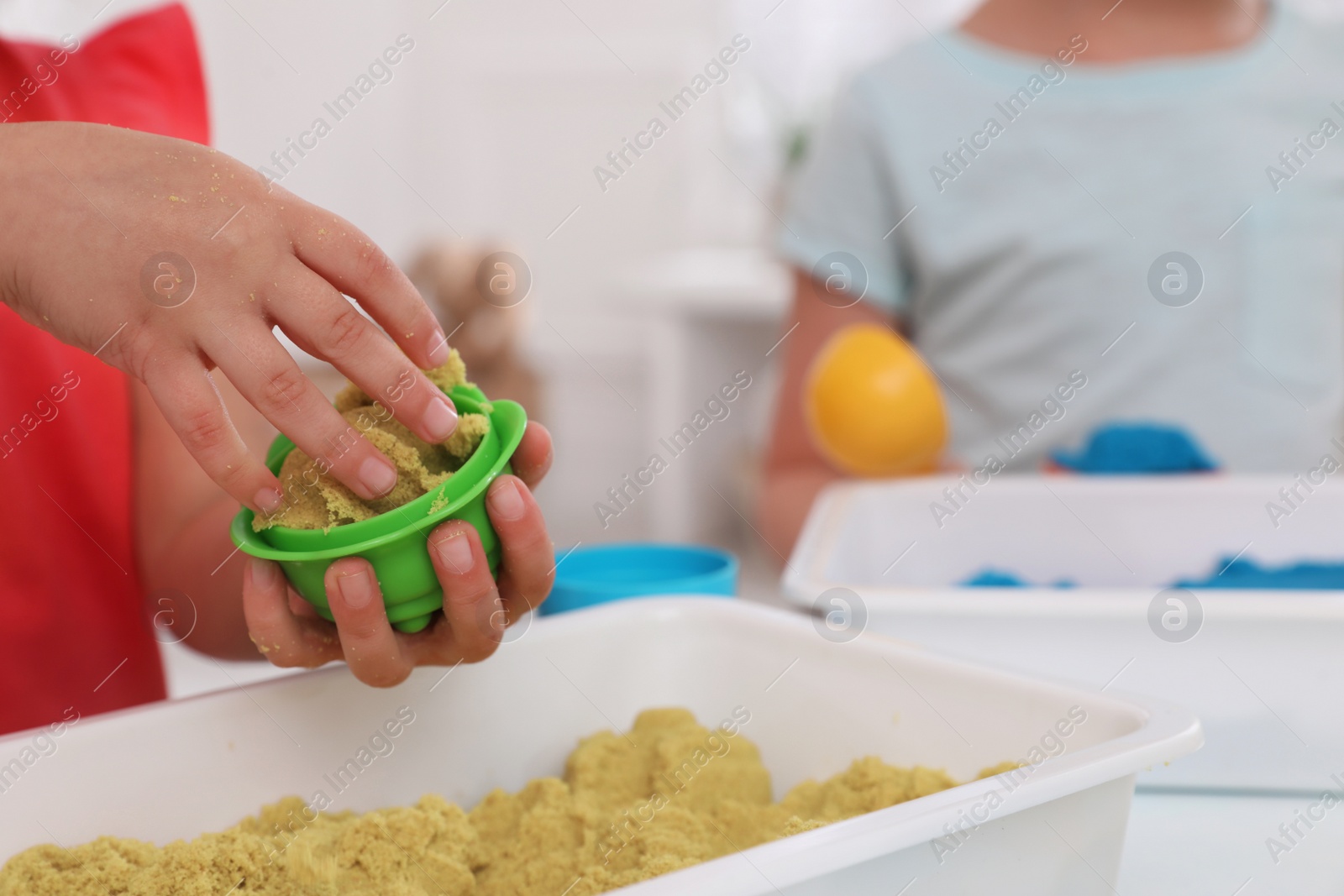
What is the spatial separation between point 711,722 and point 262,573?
0.21 meters

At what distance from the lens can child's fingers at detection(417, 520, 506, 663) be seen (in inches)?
13.9

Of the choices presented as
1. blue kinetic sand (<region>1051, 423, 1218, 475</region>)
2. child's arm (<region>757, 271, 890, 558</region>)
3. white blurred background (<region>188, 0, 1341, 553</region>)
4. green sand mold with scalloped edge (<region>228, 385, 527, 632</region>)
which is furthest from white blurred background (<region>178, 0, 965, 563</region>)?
green sand mold with scalloped edge (<region>228, 385, 527, 632</region>)

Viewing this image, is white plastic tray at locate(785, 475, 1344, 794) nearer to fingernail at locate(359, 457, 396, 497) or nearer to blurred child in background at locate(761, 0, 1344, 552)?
fingernail at locate(359, 457, 396, 497)

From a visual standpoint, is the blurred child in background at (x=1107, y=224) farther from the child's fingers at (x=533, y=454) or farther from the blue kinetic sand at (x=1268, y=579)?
the child's fingers at (x=533, y=454)

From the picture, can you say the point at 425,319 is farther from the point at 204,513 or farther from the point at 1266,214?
the point at 1266,214

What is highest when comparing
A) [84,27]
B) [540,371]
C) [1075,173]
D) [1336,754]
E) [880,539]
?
[1075,173]

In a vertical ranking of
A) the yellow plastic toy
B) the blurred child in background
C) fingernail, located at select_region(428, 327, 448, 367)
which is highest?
the blurred child in background

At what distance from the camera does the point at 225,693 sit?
393 millimetres

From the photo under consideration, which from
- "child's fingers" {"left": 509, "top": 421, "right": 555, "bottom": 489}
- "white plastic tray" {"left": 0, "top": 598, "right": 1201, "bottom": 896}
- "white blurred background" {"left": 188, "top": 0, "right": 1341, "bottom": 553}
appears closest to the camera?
"white plastic tray" {"left": 0, "top": 598, "right": 1201, "bottom": 896}

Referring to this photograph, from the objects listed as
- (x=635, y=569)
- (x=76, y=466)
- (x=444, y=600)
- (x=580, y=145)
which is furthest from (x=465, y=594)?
(x=580, y=145)

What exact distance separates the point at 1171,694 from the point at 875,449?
31cm

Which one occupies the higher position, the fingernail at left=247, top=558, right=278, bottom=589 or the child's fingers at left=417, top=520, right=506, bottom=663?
the child's fingers at left=417, top=520, right=506, bottom=663

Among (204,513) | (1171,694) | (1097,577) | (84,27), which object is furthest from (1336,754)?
(84,27)

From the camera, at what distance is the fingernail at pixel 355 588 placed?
0.35m
